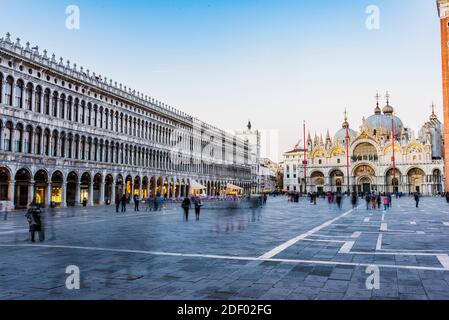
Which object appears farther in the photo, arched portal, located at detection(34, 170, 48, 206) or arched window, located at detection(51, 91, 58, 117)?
arched window, located at detection(51, 91, 58, 117)

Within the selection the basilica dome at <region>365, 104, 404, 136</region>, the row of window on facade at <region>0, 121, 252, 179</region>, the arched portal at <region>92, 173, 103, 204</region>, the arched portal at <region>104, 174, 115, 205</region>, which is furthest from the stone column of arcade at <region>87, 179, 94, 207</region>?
the basilica dome at <region>365, 104, 404, 136</region>

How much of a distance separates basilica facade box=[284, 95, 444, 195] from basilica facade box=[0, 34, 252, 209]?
129 feet

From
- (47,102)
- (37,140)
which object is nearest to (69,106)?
(47,102)

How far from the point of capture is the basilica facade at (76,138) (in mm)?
33844

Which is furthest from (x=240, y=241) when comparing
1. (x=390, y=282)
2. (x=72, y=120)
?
(x=72, y=120)

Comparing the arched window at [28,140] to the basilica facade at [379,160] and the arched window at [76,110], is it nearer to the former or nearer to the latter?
the arched window at [76,110]

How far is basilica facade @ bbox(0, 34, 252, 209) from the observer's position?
33.8 metres

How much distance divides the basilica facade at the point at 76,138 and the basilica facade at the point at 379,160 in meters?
39.3

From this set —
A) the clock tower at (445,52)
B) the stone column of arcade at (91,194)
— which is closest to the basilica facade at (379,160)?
the clock tower at (445,52)

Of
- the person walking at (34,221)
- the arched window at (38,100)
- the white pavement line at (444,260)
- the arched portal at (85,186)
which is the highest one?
the arched window at (38,100)

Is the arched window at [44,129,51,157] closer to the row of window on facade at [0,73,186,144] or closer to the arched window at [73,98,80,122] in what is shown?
the row of window on facade at [0,73,186,144]

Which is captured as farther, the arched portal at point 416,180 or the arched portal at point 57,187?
the arched portal at point 416,180

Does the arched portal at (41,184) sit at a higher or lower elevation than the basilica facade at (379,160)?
lower

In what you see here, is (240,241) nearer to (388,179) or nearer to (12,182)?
(12,182)
